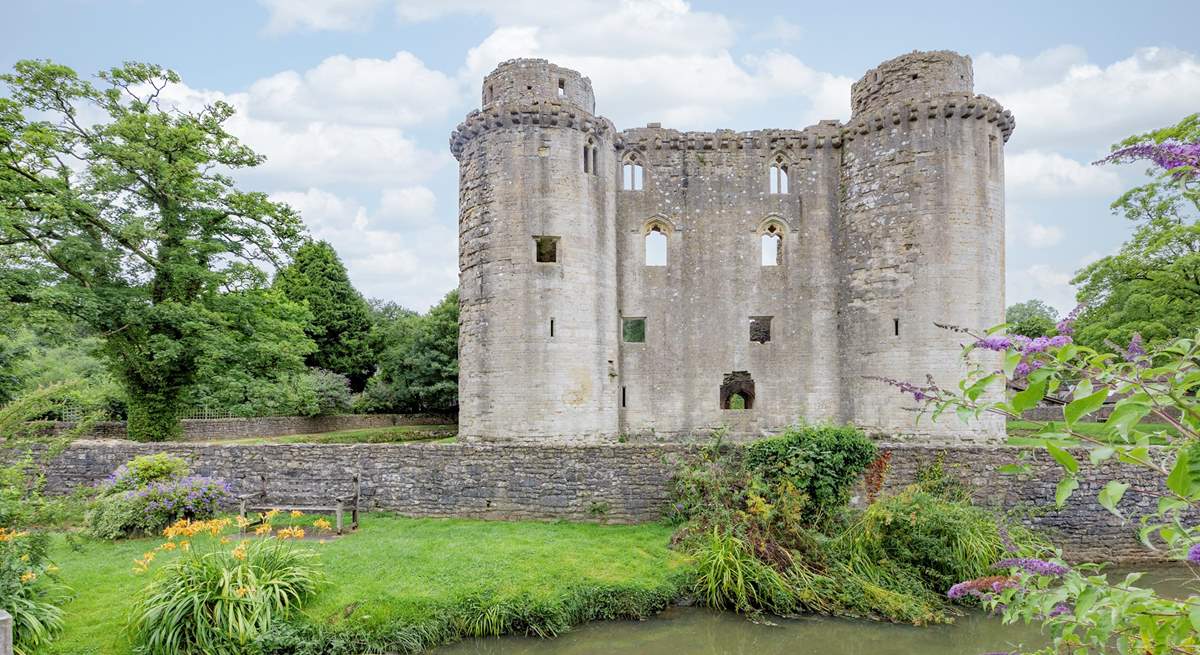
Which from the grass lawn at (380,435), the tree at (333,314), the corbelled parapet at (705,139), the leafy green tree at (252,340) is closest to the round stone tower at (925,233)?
the corbelled parapet at (705,139)

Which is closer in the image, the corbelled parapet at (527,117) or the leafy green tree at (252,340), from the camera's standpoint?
the corbelled parapet at (527,117)

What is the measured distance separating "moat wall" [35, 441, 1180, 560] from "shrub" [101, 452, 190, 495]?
1073 millimetres

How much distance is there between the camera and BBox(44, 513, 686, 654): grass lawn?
26.4 ft

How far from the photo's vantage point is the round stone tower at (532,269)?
54.7 feet

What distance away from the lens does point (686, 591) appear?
32.2 feet

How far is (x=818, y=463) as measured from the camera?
11195 mm

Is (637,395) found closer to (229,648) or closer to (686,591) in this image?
(686,591)

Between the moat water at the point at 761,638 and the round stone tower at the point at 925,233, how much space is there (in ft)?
27.7

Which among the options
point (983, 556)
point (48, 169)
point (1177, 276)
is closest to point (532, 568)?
point (983, 556)

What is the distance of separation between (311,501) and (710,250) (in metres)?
13.1

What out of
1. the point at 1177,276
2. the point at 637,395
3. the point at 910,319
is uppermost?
the point at 1177,276

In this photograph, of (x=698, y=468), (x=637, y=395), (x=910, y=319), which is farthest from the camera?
(x=637, y=395)

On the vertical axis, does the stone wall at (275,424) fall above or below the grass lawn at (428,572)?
above

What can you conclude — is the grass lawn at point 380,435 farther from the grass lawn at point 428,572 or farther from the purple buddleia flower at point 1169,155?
the purple buddleia flower at point 1169,155
